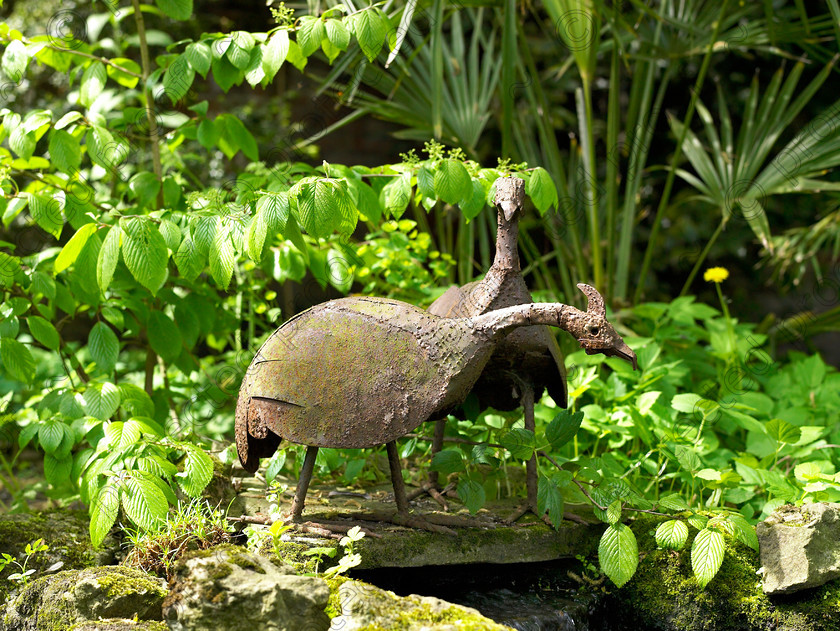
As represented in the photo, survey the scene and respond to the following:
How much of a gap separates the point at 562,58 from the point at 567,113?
0.38m

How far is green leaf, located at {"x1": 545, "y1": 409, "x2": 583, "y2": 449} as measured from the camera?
2.51 metres

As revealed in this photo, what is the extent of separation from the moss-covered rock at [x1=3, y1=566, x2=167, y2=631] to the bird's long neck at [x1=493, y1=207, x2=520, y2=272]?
1.37 m

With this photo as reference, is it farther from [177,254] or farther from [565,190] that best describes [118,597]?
[565,190]

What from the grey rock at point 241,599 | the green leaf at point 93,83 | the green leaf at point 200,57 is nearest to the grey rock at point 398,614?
the grey rock at point 241,599

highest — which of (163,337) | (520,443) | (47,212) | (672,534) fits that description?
(47,212)

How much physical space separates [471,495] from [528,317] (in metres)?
0.60

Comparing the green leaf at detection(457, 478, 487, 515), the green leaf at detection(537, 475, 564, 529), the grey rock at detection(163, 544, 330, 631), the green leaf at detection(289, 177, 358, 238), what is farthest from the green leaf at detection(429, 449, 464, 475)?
the green leaf at detection(289, 177, 358, 238)

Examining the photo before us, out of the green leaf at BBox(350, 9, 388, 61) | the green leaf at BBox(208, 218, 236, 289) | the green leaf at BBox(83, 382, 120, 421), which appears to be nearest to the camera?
the green leaf at BBox(208, 218, 236, 289)

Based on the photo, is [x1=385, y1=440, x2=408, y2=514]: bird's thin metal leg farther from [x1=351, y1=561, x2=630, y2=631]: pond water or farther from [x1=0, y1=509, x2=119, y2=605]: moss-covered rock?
[x1=0, y1=509, x2=119, y2=605]: moss-covered rock

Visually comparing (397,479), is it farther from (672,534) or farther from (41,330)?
Result: (41,330)

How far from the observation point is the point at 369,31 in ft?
8.50

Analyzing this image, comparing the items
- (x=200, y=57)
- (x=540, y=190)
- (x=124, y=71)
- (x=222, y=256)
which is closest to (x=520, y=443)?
(x=540, y=190)

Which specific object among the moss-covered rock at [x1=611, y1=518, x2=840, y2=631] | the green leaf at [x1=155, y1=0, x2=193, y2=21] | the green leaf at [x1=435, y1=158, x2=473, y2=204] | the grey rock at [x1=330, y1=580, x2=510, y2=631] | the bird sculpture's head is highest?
the green leaf at [x1=155, y1=0, x2=193, y2=21]

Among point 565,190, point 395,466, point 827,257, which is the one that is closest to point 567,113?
point 565,190
